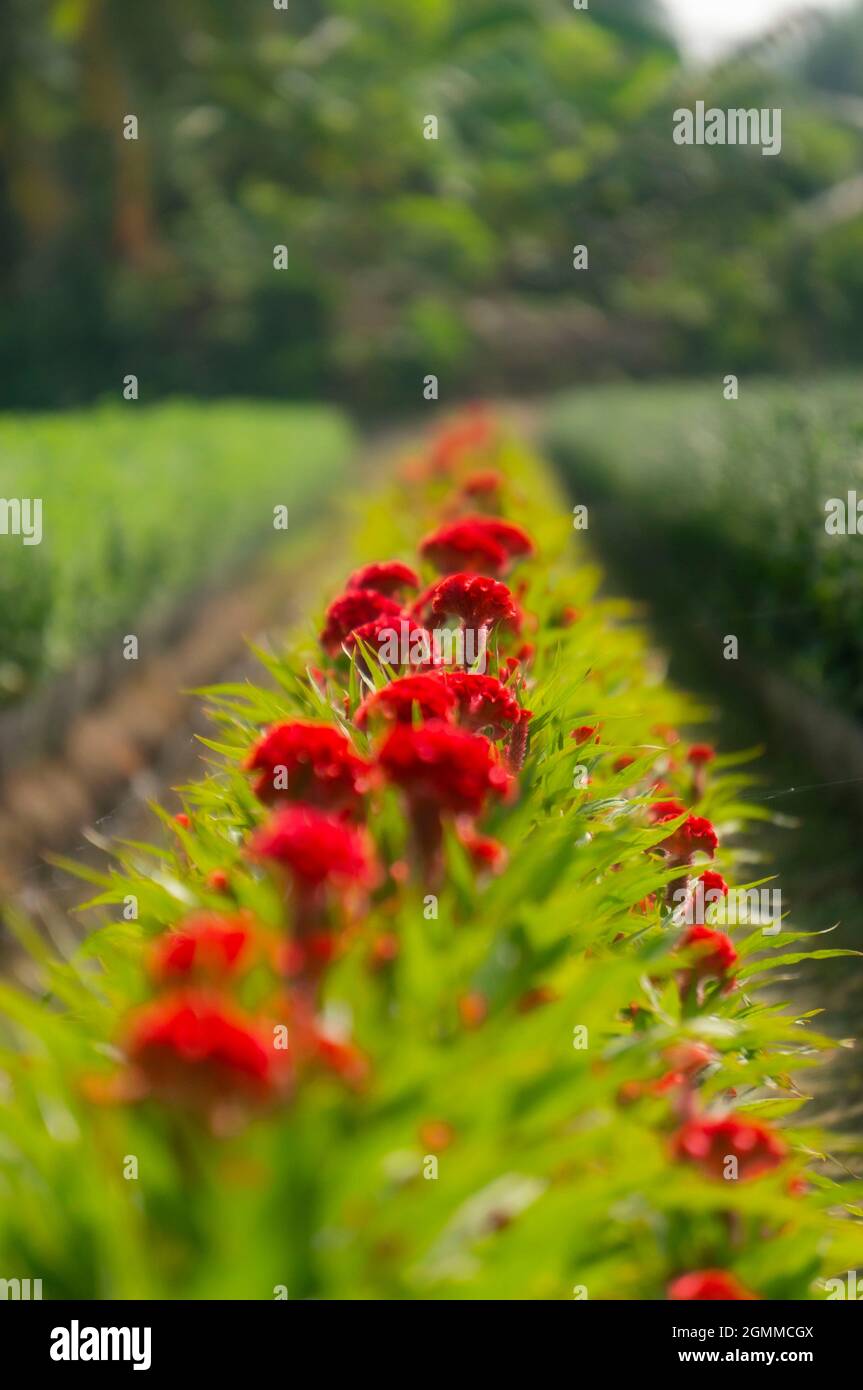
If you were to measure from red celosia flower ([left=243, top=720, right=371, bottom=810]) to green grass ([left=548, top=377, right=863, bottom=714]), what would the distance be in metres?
4.22

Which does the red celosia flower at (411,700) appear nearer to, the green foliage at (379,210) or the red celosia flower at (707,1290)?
the red celosia flower at (707,1290)

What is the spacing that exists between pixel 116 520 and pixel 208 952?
714 centimetres

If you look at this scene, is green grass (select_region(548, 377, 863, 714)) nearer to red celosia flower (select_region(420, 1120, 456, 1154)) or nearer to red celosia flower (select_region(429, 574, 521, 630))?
red celosia flower (select_region(429, 574, 521, 630))

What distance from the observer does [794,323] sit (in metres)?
39.8

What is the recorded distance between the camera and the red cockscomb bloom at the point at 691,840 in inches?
107

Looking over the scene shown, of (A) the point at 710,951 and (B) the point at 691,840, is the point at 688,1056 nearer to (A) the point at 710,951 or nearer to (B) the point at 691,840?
(A) the point at 710,951

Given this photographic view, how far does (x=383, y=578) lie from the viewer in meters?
3.62

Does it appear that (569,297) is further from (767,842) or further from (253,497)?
(767,842)

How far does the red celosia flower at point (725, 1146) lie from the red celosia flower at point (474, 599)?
1.59m

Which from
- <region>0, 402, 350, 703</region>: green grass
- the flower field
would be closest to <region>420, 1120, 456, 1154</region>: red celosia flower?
the flower field

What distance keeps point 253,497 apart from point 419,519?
541cm

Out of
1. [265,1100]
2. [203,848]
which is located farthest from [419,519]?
[265,1100]

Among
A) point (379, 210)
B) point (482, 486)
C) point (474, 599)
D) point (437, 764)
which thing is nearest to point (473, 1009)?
point (437, 764)

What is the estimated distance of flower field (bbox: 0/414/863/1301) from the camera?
1270 millimetres
